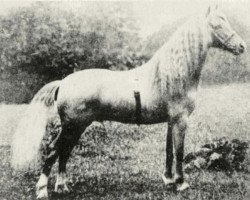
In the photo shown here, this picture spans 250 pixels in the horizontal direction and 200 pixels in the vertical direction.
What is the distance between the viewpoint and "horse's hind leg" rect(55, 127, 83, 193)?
8.70 feet

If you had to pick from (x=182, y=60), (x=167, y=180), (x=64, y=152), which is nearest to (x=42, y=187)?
(x=64, y=152)

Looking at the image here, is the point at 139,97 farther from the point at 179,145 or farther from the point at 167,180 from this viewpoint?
the point at 167,180

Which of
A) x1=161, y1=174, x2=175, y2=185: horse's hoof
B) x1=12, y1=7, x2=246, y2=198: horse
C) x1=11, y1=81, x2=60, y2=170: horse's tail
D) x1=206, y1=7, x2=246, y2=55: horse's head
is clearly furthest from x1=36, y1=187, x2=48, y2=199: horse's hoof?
x1=206, y1=7, x2=246, y2=55: horse's head

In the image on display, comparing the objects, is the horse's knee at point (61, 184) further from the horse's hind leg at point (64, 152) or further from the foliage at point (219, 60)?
the foliage at point (219, 60)

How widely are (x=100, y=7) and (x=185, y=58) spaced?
0.76 m

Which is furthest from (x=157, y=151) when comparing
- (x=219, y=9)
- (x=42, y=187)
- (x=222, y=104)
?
(x=219, y=9)

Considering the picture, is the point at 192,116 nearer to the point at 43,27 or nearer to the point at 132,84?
the point at 132,84

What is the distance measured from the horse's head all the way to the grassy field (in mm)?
357

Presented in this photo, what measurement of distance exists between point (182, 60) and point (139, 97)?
1.17ft

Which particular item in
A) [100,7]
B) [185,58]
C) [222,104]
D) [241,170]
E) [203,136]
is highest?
[100,7]

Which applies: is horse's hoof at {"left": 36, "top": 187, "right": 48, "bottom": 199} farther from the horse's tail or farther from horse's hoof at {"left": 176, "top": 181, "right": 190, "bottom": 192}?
horse's hoof at {"left": 176, "top": 181, "right": 190, "bottom": 192}

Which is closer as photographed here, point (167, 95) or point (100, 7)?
point (167, 95)

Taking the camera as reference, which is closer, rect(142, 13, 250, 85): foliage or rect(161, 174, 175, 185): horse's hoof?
rect(161, 174, 175, 185): horse's hoof

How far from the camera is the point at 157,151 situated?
2.88 meters
